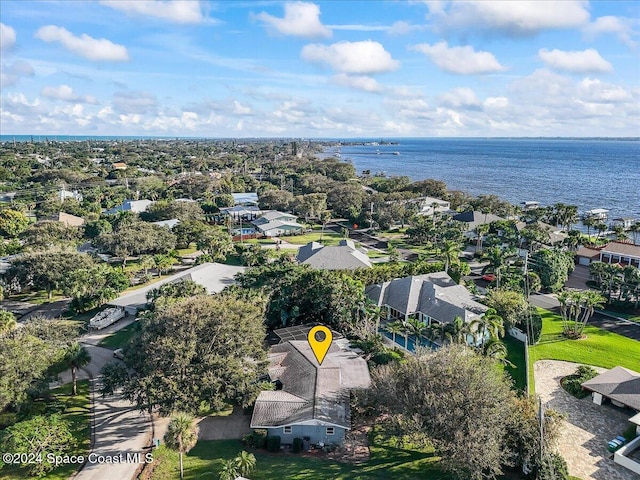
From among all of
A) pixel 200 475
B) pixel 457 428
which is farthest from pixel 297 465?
pixel 457 428

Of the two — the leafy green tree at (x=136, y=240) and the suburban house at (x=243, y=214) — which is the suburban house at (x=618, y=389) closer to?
the leafy green tree at (x=136, y=240)

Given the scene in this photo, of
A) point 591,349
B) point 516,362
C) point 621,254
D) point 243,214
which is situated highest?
point 621,254

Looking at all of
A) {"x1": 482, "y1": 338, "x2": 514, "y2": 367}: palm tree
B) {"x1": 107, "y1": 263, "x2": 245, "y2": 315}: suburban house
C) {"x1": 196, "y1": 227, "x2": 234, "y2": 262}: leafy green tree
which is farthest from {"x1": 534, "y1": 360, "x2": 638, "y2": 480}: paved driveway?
{"x1": 196, "y1": 227, "x2": 234, "y2": 262}: leafy green tree

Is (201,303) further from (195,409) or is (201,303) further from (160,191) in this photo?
(160,191)

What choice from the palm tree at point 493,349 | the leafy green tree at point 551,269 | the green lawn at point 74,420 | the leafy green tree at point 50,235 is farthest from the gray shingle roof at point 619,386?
the leafy green tree at point 50,235

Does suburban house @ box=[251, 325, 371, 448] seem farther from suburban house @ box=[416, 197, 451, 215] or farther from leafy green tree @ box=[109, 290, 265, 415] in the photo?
suburban house @ box=[416, 197, 451, 215]

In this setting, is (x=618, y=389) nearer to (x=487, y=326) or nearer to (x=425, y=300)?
(x=487, y=326)

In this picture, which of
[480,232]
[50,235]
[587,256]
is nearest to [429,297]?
[480,232]
